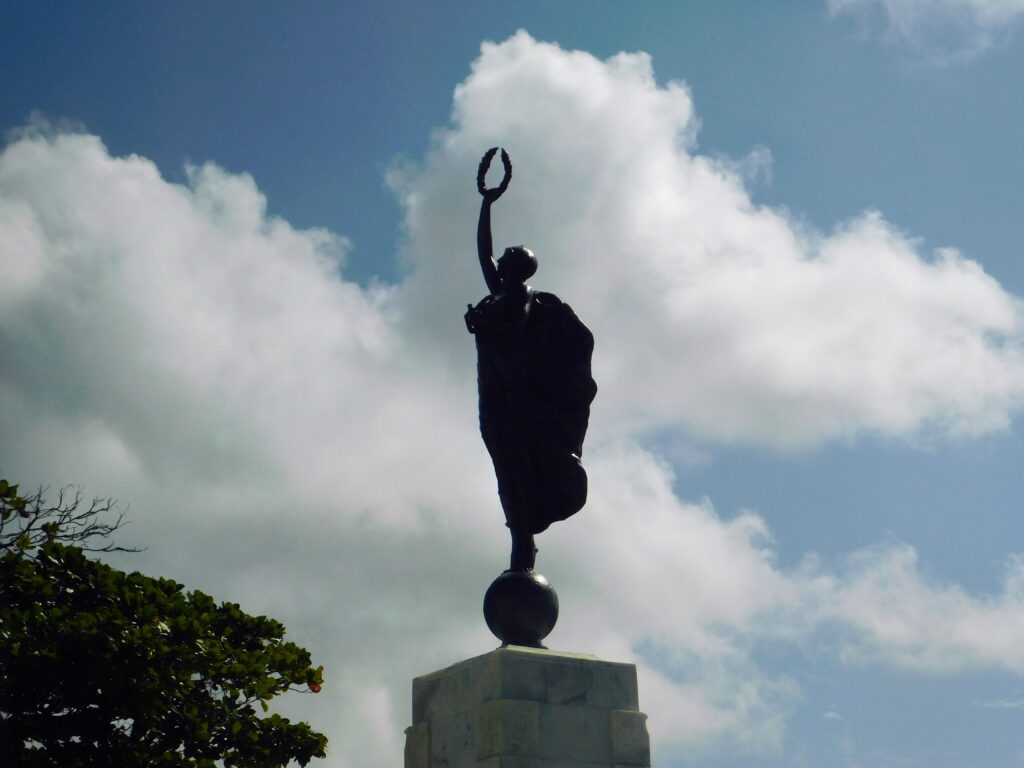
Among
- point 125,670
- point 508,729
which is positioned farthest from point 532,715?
point 125,670

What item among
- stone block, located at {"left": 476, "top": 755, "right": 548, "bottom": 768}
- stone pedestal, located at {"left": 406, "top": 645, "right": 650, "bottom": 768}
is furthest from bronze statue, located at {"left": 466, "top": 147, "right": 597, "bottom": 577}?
stone block, located at {"left": 476, "top": 755, "right": 548, "bottom": 768}

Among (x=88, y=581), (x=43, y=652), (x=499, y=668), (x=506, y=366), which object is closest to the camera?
(x=499, y=668)

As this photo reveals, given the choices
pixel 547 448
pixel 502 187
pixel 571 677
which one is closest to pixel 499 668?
pixel 571 677

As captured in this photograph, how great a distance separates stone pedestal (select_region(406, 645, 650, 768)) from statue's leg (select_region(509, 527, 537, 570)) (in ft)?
2.46

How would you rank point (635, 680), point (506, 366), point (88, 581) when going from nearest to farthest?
point (635, 680) → point (506, 366) → point (88, 581)

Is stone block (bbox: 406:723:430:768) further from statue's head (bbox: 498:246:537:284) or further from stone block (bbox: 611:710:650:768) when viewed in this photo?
statue's head (bbox: 498:246:537:284)

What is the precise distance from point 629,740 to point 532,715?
0.77 meters

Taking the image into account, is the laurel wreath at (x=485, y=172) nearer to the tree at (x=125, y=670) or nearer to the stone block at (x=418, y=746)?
the stone block at (x=418, y=746)

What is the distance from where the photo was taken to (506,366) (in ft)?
29.3

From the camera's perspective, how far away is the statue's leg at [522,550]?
340 inches

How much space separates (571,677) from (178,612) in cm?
745

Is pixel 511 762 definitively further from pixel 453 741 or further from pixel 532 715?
pixel 453 741

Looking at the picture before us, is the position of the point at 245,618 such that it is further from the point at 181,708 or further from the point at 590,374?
the point at 590,374

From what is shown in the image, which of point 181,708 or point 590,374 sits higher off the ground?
point 590,374
